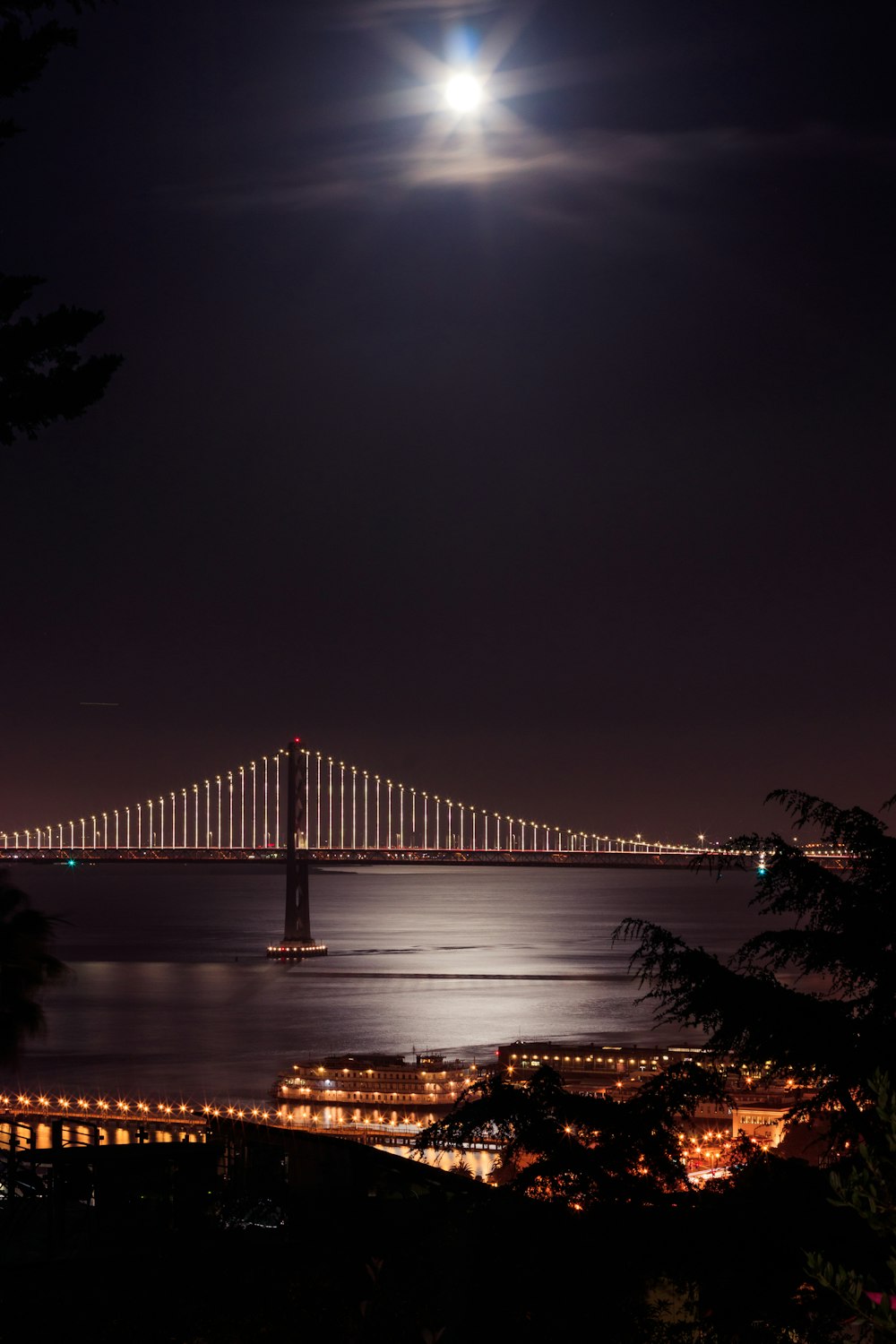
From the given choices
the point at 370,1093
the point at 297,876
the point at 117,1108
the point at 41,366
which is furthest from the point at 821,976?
the point at 297,876

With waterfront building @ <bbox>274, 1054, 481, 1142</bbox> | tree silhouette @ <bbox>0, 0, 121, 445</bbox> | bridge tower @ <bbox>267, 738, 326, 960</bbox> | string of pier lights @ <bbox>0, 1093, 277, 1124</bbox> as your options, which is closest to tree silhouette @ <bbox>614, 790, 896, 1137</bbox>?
tree silhouette @ <bbox>0, 0, 121, 445</bbox>

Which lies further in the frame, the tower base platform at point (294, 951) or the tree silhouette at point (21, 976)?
the tower base platform at point (294, 951)

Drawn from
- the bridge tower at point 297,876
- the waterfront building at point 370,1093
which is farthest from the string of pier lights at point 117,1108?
the bridge tower at point 297,876

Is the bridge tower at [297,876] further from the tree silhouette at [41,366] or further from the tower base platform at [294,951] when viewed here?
the tree silhouette at [41,366]

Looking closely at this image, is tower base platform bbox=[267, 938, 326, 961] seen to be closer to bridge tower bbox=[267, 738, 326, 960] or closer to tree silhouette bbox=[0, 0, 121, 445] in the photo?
bridge tower bbox=[267, 738, 326, 960]

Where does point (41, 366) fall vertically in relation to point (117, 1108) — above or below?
above

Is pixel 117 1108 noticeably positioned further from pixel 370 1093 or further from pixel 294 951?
pixel 294 951

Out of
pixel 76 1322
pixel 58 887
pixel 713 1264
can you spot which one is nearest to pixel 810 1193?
pixel 713 1264
